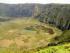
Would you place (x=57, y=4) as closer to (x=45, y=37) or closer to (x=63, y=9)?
(x=63, y=9)

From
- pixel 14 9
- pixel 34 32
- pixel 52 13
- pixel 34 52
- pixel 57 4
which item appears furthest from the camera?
pixel 14 9

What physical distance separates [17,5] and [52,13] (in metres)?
0.79

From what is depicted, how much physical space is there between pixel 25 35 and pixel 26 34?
40 mm

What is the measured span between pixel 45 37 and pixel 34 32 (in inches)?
9.0

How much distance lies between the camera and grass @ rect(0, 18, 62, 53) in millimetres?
1935

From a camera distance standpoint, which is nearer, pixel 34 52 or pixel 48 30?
pixel 34 52

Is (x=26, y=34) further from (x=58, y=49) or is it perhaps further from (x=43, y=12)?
(x=43, y=12)

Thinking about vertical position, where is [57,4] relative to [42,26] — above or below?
above

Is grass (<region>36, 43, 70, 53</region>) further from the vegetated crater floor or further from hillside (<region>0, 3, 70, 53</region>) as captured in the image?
the vegetated crater floor

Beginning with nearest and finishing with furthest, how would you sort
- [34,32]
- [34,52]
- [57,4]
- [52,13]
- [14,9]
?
1. [34,52]
2. [34,32]
3. [52,13]
4. [57,4]
5. [14,9]

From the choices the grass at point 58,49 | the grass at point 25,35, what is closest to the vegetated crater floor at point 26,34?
the grass at point 25,35

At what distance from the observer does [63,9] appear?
297 cm

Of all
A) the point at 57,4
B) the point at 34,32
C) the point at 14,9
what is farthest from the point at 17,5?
the point at 34,32

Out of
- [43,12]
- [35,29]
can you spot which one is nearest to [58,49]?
[35,29]
